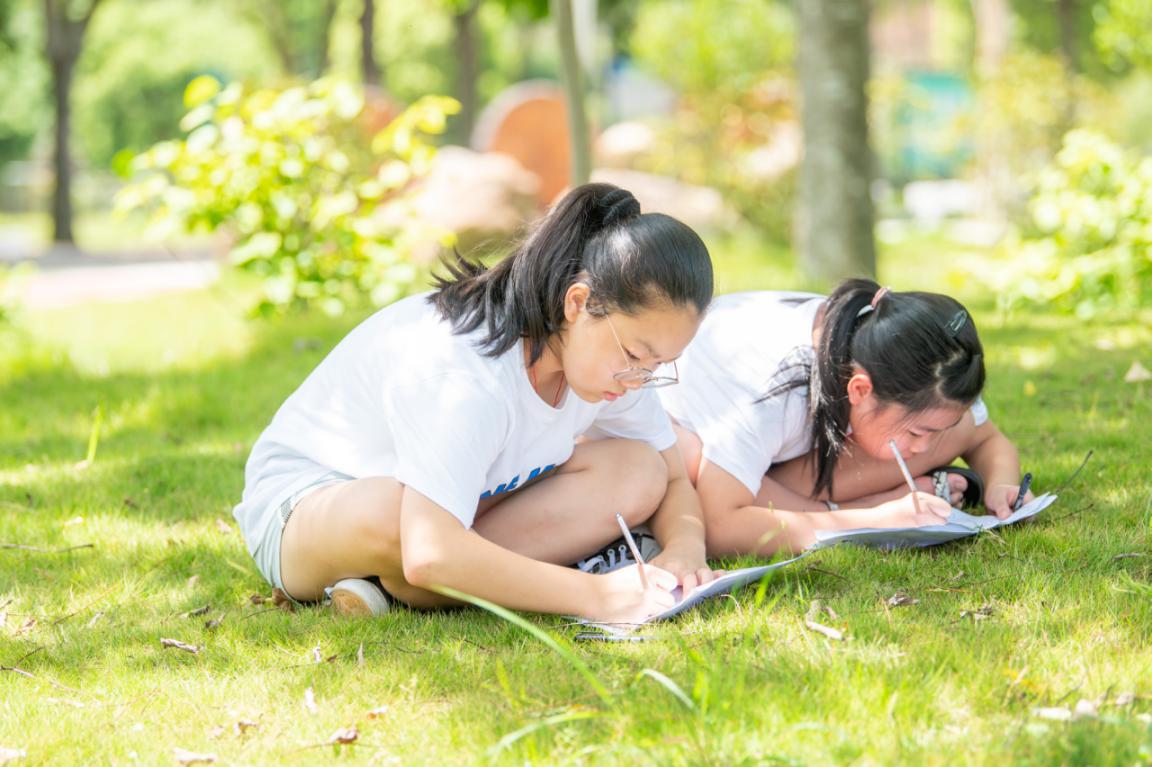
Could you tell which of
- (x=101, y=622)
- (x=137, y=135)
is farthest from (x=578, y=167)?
(x=137, y=135)

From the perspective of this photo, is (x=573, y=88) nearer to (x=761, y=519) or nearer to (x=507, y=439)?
(x=761, y=519)

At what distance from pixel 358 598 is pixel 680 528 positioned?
771 millimetres

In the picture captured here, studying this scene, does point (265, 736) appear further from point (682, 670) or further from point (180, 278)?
point (180, 278)

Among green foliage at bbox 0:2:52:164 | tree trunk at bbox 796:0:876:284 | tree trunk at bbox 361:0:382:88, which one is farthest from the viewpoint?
green foliage at bbox 0:2:52:164

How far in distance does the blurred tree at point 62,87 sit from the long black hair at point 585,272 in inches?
678

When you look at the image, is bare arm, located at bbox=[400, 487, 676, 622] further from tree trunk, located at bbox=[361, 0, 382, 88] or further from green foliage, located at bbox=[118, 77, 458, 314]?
tree trunk, located at bbox=[361, 0, 382, 88]

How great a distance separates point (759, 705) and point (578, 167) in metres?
5.93

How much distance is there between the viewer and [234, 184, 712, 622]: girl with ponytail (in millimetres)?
2512

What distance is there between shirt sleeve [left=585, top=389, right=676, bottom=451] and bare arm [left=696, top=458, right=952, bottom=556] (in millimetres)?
173

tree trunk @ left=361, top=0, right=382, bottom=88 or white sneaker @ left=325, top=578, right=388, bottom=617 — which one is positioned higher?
tree trunk @ left=361, top=0, right=382, bottom=88

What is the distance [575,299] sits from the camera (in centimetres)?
256

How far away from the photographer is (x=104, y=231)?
2539 centimetres

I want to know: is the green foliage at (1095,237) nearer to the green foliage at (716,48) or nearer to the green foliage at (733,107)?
the green foliage at (733,107)

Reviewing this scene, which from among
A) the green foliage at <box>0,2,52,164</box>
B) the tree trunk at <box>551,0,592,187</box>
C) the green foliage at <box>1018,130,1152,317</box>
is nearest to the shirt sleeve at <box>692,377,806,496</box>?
the green foliage at <box>1018,130,1152,317</box>
